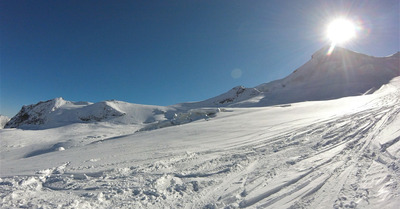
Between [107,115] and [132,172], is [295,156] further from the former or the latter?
[107,115]

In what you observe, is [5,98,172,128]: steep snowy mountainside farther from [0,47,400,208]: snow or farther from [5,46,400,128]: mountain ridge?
[0,47,400,208]: snow

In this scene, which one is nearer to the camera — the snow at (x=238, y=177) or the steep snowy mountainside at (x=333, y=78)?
the snow at (x=238, y=177)

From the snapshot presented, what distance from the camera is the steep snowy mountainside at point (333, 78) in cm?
3712

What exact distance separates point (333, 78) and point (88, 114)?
213ft

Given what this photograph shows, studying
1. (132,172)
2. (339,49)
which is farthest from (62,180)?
(339,49)

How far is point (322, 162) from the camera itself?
3854 millimetres

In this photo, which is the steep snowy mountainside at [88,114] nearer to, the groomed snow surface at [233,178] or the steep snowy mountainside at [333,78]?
the steep snowy mountainside at [333,78]

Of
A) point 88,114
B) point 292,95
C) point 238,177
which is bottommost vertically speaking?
point 238,177

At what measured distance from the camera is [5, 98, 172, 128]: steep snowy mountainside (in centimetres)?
4056

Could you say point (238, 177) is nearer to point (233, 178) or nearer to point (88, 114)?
point (233, 178)

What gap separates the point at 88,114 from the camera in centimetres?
4462

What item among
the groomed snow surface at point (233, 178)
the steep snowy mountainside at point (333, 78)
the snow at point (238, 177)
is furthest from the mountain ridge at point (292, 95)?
the groomed snow surface at point (233, 178)

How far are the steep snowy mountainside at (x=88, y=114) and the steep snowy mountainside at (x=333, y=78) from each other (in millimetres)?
21326

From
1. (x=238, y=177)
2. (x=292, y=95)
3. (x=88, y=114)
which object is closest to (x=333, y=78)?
(x=292, y=95)
